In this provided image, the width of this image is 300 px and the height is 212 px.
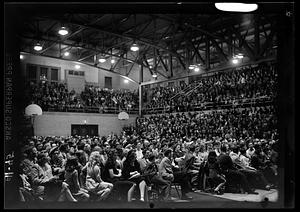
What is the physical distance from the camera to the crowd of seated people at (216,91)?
9566 millimetres

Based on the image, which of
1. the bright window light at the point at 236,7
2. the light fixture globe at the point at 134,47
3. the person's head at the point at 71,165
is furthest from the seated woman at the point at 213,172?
the bright window light at the point at 236,7

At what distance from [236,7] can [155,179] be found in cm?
465

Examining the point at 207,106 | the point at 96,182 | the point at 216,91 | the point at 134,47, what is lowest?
the point at 96,182

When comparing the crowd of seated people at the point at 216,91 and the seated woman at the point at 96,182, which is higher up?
the crowd of seated people at the point at 216,91

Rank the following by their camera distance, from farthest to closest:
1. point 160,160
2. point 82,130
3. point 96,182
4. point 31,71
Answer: point 82,130 < point 160,160 < point 96,182 < point 31,71

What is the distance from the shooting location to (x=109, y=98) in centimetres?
1151

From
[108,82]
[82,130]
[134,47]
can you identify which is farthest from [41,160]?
[108,82]

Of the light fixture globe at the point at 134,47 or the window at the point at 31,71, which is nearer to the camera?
the window at the point at 31,71

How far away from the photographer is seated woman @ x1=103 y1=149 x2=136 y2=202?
671 cm

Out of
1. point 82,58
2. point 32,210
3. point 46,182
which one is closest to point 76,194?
point 46,182

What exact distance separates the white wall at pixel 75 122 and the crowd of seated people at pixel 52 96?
25 centimetres

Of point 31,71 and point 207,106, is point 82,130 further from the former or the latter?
point 207,106

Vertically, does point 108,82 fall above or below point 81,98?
above

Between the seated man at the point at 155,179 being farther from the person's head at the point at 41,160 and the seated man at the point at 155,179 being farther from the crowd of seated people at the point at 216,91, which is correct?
the crowd of seated people at the point at 216,91
